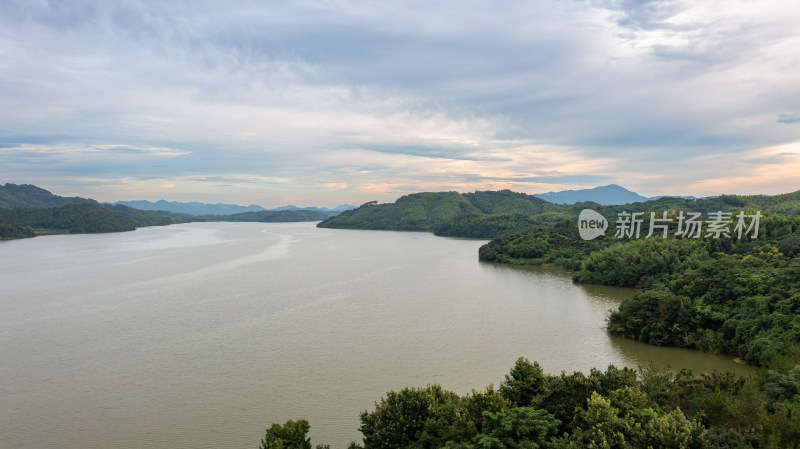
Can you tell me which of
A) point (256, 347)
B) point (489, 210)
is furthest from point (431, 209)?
point (256, 347)

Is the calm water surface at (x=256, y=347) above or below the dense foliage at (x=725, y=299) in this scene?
below

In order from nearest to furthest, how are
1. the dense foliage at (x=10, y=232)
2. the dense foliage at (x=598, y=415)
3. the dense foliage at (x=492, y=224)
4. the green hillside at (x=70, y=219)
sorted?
the dense foliage at (x=598, y=415), the dense foliage at (x=492, y=224), the dense foliage at (x=10, y=232), the green hillside at (x=70, y=219)

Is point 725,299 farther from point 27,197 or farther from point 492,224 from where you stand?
point 27,197

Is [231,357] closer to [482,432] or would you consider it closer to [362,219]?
[482,432]

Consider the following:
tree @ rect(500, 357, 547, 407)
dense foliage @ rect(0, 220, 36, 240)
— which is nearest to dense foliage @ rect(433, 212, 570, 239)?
tree @ rect(500, 357, 547, 407)

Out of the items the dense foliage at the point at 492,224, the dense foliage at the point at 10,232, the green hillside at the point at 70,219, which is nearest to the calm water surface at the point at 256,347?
the dense foliage at the point at 492,224

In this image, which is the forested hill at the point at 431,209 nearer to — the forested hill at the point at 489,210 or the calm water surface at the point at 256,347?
the forested hill at the point at 489,210

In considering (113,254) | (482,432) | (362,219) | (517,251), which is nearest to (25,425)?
(482,432)

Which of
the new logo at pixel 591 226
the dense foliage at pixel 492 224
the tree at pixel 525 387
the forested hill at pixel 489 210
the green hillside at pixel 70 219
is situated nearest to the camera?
the tree at pixel 525 387
